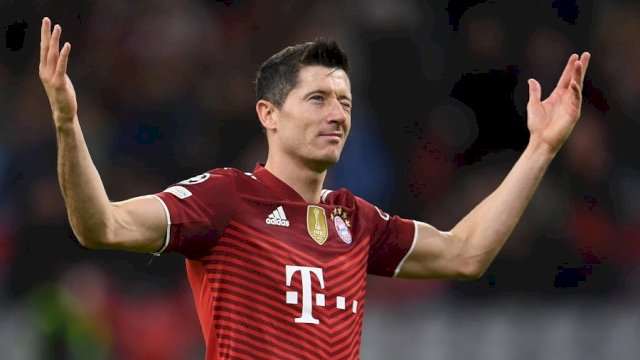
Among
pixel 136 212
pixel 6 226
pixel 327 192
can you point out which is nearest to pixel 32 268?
pixel 6 226

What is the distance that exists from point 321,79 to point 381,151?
170 inches

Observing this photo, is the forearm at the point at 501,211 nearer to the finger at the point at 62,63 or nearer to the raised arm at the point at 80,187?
the raised arm at the point at 80,187

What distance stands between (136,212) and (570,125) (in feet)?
7.09

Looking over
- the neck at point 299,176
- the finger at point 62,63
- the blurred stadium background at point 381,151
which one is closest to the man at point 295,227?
the neck at point 299,176

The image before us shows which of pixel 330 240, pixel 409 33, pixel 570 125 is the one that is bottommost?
Result: pixel 330 240

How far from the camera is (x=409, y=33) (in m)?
10.5

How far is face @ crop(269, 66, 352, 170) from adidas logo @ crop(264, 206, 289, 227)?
29 cm

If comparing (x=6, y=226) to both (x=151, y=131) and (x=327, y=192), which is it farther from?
(x=327, y=192)

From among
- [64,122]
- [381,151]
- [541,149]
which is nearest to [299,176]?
[541,149]

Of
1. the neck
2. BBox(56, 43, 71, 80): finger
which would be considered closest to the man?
the neck

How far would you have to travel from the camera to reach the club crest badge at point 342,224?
534 centimetres

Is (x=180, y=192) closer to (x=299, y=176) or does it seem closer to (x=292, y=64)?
(x=299, y=176)

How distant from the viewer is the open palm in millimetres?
5586

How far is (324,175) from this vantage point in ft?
18.0
